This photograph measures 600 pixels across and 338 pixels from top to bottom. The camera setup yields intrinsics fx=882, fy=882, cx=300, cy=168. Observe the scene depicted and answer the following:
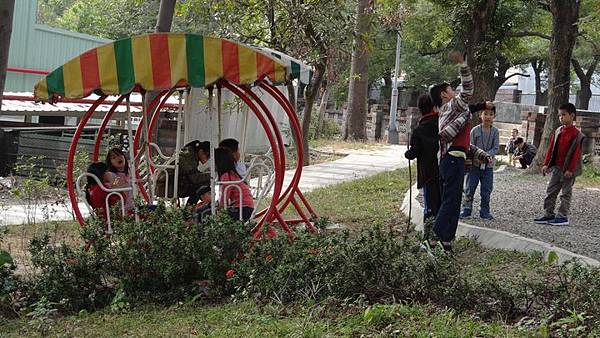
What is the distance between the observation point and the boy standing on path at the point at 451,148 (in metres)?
8.30

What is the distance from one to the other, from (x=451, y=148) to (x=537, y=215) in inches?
149

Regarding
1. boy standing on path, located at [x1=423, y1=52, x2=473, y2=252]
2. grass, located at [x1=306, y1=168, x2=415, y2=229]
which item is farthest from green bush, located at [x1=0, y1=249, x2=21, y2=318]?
grass, located at [x1=306, y1=168, x2=415, y2=229]

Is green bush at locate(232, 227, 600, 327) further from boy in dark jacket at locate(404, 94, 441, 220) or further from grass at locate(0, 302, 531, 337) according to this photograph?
boy in dark jacket at locate(404, 94, 441, 220)

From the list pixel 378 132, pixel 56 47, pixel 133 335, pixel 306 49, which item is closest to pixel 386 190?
pixel 306 49

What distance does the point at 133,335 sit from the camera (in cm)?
582

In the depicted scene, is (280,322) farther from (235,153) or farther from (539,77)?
(539,77)

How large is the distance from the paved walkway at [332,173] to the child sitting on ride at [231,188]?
2.97 metres

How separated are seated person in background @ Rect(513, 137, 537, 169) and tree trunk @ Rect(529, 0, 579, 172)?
239 cm

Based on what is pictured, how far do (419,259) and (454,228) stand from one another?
220cm

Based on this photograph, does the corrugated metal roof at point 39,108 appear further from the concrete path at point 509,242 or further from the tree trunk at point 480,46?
the concrete path at point 509,242

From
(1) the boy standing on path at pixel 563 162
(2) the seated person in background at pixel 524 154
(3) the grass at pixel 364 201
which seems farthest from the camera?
(2) the seated person in background at pixel 524 154

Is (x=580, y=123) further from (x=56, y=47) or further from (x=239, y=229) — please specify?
(x=239, y=229)

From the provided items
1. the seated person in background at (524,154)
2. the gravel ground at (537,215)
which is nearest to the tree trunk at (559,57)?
the gravel ground at (537,215)

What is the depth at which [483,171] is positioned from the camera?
10898mm
